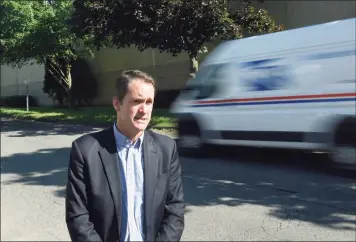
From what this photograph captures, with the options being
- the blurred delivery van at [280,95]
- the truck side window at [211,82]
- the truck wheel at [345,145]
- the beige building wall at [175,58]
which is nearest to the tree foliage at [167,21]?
the beige building wall at [175,58]

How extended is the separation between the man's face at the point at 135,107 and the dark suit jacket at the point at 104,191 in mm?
97

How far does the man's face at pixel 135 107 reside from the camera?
2.18 m

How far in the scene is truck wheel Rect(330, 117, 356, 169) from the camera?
7.24 m

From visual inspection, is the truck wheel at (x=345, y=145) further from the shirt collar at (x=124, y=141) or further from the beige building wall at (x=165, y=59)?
the beige building wall at (x=165, y=59)

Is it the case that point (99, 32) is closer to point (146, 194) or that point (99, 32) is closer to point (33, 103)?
point (146, 194)

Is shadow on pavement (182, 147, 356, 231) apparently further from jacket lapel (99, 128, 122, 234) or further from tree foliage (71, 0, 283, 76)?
tree foliage (71, 0, 283, 76)

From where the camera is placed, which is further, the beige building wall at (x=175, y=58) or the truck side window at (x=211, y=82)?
the beige building wall at (x=175, y=58)

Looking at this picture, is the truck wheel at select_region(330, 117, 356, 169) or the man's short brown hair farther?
the truck wheel at select_region(330, 117, 356, 169)

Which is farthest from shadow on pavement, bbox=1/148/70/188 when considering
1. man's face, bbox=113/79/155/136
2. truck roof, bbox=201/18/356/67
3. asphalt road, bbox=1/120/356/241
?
man's face, bbox=113/79/155/136

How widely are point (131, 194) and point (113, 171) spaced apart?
0.49 ft

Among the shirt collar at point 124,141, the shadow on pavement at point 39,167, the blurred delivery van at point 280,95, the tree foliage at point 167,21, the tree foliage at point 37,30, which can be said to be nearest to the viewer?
the shirt collar at point 124,141

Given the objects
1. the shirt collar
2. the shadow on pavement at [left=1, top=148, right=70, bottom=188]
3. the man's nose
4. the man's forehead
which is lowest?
the shadow on pavement at [left=1, top=148, right=70, bottom=188]

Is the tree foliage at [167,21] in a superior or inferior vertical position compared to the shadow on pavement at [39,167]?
superior

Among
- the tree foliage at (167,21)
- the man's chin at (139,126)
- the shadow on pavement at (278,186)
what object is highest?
the tree foliage at (167,21)
